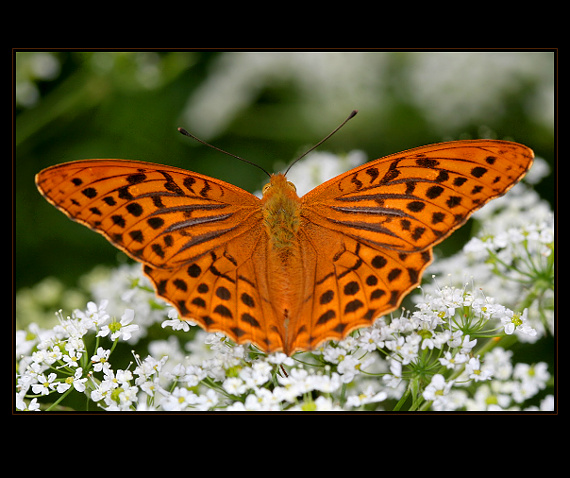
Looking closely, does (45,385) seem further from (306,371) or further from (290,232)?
(290,232)

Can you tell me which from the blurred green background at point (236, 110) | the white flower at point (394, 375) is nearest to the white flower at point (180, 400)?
the white flower at point (394, 375)

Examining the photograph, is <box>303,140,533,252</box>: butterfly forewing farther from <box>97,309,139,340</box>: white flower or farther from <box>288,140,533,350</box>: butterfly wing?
<box>97,309,139,340</box>: white flower

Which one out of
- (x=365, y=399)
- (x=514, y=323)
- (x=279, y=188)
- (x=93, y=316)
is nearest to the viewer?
(x=365, y=399)

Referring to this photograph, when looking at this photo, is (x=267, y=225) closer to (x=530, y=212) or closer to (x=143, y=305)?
(x=143, y=305)

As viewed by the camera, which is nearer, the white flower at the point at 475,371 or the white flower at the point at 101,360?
the white flower at the point at 475,371

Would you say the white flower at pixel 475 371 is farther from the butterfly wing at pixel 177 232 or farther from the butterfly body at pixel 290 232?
the butterfly wing at pixel 177 232

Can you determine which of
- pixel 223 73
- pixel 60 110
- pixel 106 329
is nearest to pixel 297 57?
pixel 223 73

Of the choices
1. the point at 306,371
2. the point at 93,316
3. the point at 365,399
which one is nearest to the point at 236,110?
the point at 93,316

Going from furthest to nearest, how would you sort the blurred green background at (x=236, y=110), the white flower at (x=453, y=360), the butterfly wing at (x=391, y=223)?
the blurred green background at (x=236, y=110), the white flower at (x=453, y=360), the butterfly wing at (x=391, y=223)
